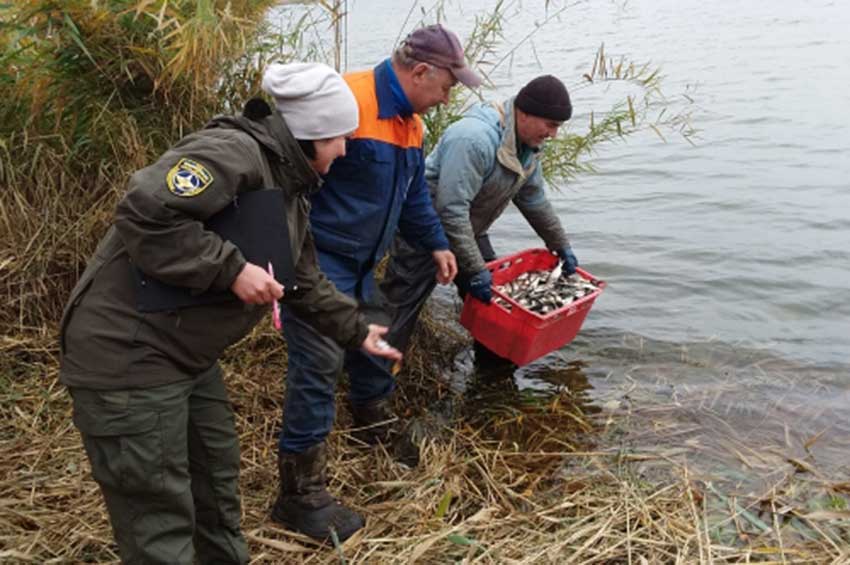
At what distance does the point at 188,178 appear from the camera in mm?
2242

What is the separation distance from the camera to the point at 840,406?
201 inches

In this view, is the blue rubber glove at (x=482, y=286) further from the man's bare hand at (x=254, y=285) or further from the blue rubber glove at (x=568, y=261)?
the man's bare hand at (x=254, y=285)

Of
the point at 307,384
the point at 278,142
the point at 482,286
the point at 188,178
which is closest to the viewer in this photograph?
the point at 188,178

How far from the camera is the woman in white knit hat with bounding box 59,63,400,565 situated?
7.39 feet

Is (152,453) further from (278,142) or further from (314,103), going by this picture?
(314,103)

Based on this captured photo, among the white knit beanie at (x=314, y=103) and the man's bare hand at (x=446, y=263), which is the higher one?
the white knit beanie at (x=314, y=103)

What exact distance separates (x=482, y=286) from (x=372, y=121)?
137 cm

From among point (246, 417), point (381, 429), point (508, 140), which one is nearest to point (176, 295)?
point (246, 417)

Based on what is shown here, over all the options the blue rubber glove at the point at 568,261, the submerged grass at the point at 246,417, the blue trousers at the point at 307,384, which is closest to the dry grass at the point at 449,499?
the submerged grass at the point at 246,417

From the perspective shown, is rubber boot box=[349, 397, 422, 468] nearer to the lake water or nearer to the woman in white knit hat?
the lake water

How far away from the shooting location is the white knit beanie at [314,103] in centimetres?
262

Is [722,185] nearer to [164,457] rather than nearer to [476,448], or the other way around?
[476,448]

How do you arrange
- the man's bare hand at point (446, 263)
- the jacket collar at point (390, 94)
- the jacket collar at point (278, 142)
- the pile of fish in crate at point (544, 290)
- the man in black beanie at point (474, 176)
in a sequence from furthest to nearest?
1. the pile of fish in crate at point (544, 290)
2. the man in black beanie at point (474, 176)
3. the man's bare hand at point (446, 263)
4. the jacket collar at point (390, 94)
5. the jacket collar at point (278, 142)

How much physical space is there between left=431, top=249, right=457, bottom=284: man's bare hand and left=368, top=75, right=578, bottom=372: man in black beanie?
0.24m
